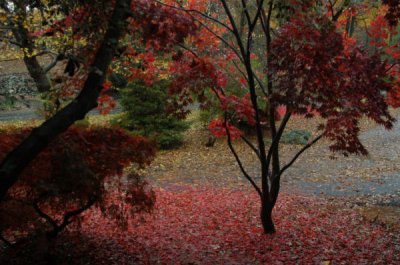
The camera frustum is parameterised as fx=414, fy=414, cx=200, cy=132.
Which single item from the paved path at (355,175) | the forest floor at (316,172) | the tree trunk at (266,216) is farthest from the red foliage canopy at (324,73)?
the paved path at (355,175)

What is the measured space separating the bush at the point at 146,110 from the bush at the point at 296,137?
497 centimetres

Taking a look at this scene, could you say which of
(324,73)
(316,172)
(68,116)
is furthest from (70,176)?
(316,172)

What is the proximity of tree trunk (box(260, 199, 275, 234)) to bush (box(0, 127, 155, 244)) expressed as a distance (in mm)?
2171

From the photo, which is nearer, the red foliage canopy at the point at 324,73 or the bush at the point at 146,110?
the red foliage canopy at the point at 324,73

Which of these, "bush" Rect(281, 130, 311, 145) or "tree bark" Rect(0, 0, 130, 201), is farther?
"bush" Rect(281, 130, 311, 145)

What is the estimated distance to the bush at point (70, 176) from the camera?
427cm

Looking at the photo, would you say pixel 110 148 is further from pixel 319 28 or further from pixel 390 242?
pixel 390 242

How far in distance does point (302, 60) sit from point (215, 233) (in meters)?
3.31

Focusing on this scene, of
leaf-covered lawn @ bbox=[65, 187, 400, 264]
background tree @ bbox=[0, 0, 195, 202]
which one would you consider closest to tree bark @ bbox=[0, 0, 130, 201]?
background tree @ bbox=[0, 0, 195, 202]

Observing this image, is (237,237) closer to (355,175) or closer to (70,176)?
(70,176)

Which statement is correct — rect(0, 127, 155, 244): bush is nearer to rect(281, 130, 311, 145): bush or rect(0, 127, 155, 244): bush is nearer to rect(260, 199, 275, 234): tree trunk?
rect(260, 199, 275, 234): tree trunk

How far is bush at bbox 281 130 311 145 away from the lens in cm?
1689

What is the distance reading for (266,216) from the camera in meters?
6.73

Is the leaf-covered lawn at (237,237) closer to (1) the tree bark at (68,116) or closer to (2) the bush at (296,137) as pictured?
(1) the tree bark at (68,116)
